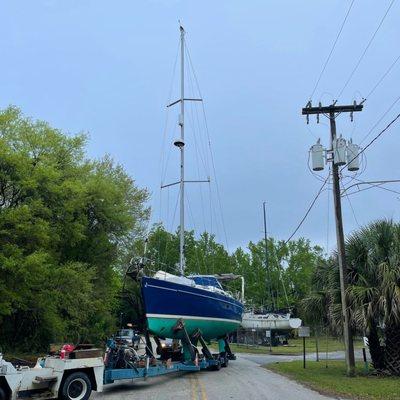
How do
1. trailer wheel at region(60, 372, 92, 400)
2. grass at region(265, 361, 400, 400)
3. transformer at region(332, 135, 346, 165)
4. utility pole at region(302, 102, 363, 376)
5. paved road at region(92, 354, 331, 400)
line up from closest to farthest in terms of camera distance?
trailer wheel at region(60, 372, 92, 400)
paved road at region(92, 354, 331, 400)
grass at region(265, 361, 400, 400)
utility pole at region(302, 102, 363, 376)
transformer at region(332, 135, 346, 165)

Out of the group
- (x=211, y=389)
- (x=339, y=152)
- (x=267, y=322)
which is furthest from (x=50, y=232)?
(x=267, y=322)

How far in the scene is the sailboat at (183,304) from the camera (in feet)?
57.3

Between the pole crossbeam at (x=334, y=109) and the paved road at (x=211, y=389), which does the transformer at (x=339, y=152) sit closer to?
the pole crossbeam at (x=334, y=109)

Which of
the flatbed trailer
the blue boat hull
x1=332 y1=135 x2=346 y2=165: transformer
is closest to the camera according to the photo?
the flatbed trailer

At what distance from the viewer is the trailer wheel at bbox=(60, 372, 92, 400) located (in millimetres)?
11625

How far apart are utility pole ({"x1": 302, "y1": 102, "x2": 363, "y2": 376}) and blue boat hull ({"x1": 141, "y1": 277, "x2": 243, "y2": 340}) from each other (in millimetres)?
5626

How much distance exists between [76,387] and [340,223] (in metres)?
12.4

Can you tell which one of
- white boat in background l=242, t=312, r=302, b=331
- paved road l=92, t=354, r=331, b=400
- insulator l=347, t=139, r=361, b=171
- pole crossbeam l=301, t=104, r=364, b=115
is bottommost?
paved road l=92, t=354, r=331, b=400

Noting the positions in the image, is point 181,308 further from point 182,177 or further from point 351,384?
point 182,177

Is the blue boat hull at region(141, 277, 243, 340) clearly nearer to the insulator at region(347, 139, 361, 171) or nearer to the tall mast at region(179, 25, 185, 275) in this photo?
the tall mast at region(179, 25, 185, 275)

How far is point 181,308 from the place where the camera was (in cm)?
1891

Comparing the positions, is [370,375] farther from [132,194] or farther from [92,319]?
[132,194]

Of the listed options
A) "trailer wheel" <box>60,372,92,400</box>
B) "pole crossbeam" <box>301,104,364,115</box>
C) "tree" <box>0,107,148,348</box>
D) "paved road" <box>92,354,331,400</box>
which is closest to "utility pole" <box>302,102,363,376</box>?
"pole crossbeam" <box>301,104,364,115</box>

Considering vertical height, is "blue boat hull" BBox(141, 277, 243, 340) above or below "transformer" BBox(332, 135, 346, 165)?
below
